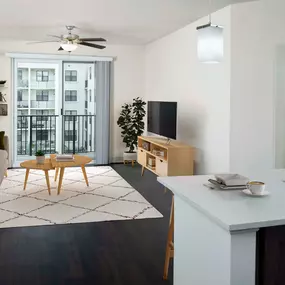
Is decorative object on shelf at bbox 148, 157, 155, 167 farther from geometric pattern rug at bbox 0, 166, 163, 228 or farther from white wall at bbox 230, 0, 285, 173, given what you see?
white wall at bbox 230, 0, 285, 173

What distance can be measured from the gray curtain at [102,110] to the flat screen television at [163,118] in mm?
1691

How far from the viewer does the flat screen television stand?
20.0 feet

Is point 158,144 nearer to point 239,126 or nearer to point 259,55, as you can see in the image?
point 239,126

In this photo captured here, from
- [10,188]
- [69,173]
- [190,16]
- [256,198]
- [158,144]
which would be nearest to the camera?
[256,198]

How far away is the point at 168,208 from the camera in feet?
Result: 16.3

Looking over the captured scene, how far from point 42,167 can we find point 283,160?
10.8ft

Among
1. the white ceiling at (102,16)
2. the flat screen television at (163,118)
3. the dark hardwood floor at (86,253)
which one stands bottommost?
the dark hardwood floor at (86,253)

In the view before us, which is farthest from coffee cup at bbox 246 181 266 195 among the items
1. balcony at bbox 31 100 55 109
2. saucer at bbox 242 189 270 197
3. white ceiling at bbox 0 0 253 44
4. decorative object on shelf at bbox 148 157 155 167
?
balcony at bbox 31 100 55 109

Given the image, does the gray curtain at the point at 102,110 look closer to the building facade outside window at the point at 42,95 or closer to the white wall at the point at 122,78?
the white wall at the point at 122,78

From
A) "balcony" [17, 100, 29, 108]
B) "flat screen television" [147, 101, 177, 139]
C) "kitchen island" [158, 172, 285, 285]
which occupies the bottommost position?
"kitchen island" [158, 172, 285, 285]

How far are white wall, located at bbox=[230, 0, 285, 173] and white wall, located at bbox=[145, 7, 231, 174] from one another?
10 cm

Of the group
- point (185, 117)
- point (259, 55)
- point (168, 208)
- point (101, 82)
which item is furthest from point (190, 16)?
point (101, 82)

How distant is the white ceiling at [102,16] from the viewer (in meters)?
4.86

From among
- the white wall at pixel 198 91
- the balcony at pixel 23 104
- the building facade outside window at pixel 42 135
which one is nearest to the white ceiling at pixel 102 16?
the white wall at pixel 198 91
